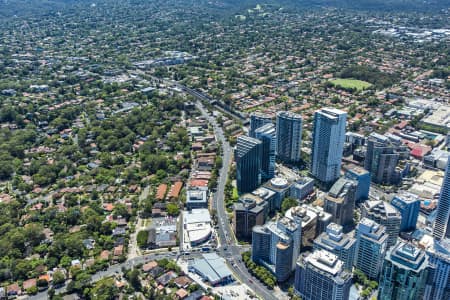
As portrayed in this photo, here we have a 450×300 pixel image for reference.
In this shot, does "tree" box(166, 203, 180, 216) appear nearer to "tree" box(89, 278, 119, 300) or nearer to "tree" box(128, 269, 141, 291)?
"tree" box(128, 269, 141, 291)

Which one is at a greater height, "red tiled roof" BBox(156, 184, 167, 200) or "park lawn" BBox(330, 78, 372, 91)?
"park lawn" BBox(330, 78, 372, 91)

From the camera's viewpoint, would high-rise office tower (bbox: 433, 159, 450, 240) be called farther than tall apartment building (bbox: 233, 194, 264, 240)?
No

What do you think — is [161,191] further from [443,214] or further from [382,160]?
[443,214]

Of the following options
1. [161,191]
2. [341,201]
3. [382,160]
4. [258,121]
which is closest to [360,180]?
[382,160]

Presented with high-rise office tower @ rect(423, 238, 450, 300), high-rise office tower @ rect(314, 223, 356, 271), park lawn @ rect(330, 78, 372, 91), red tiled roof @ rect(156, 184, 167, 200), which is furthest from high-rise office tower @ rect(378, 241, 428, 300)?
park lawn @ rect(330, 78, 372, 91)

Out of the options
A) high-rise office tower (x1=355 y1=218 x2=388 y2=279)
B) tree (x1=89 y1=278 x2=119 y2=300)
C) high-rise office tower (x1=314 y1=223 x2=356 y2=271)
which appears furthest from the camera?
high-rise office tower (x1=355 y1=218 x2=388 y2=279)
